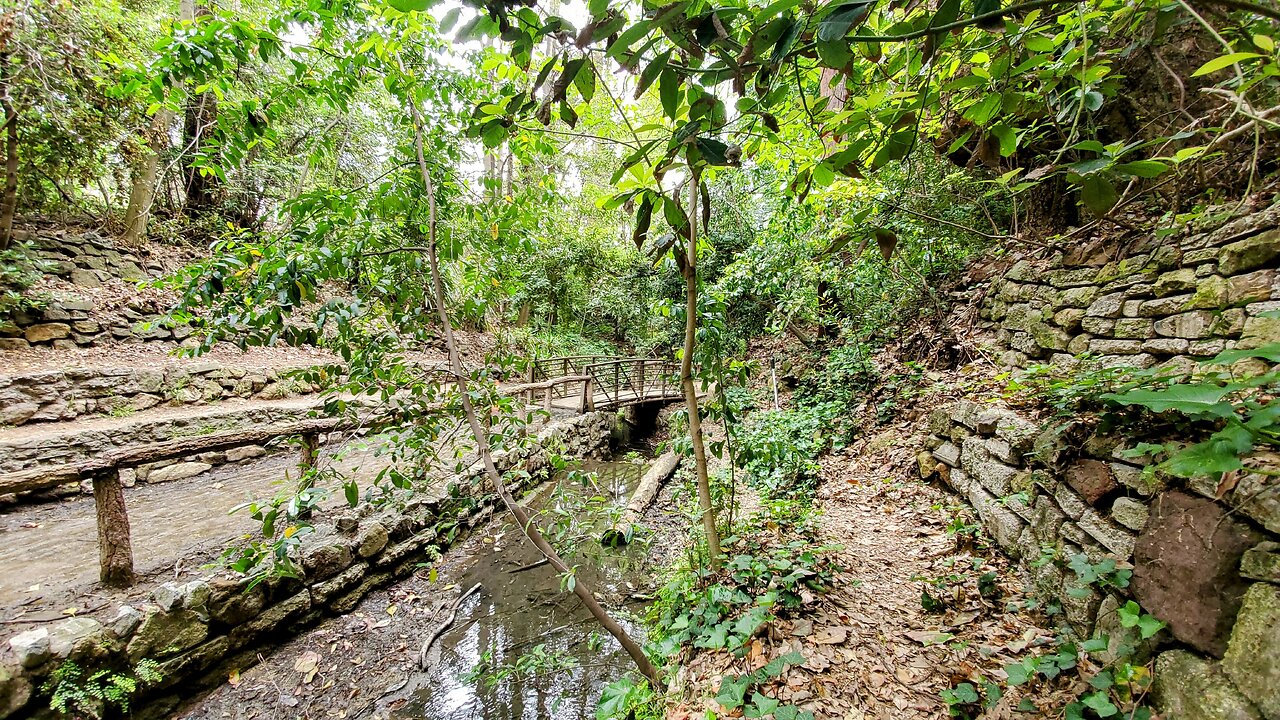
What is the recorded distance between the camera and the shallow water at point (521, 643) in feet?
9.29

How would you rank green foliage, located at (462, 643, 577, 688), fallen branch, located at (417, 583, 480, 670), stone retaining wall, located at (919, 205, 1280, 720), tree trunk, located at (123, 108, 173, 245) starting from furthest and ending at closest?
tree trunk, located at (123, 108, 173, 245)
fallen branch, located at (417, 583, 480, 670)
green foliage, located at (462, 643, 577, 688)
stone retaining wall, located at (919, 205, 1280, 720)

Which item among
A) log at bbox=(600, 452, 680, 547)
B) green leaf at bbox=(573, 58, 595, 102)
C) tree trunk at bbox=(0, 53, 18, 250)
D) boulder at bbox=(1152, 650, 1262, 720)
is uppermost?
tree trunk at bbox=(0, 53, 18, 250)

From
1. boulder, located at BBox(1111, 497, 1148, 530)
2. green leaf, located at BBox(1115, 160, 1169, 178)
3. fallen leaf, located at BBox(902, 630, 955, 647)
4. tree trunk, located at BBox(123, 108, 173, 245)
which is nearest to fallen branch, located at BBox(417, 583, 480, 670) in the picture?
fallen leaf, located at BBox(902, 630, 955, 647)

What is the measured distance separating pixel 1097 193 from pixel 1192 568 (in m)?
1.55

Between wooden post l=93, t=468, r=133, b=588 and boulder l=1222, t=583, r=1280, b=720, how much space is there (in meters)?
5.48

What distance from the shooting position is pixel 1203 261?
93.7 inches

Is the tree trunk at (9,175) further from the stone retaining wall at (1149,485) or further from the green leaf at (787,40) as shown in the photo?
the stone retaining wall at (1149,485)

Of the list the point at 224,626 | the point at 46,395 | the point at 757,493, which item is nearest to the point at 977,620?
the point at 757,493

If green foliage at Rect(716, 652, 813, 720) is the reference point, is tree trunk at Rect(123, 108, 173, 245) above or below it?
above

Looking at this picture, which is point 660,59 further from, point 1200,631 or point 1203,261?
point 1203,261

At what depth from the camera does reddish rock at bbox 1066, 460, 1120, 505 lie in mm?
1945

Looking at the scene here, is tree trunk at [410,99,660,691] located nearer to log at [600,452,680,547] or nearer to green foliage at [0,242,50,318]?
log at [600,452,680,547]

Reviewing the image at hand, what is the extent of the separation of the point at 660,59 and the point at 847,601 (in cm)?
273

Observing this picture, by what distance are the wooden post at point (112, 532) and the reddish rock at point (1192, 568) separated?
5497mm
